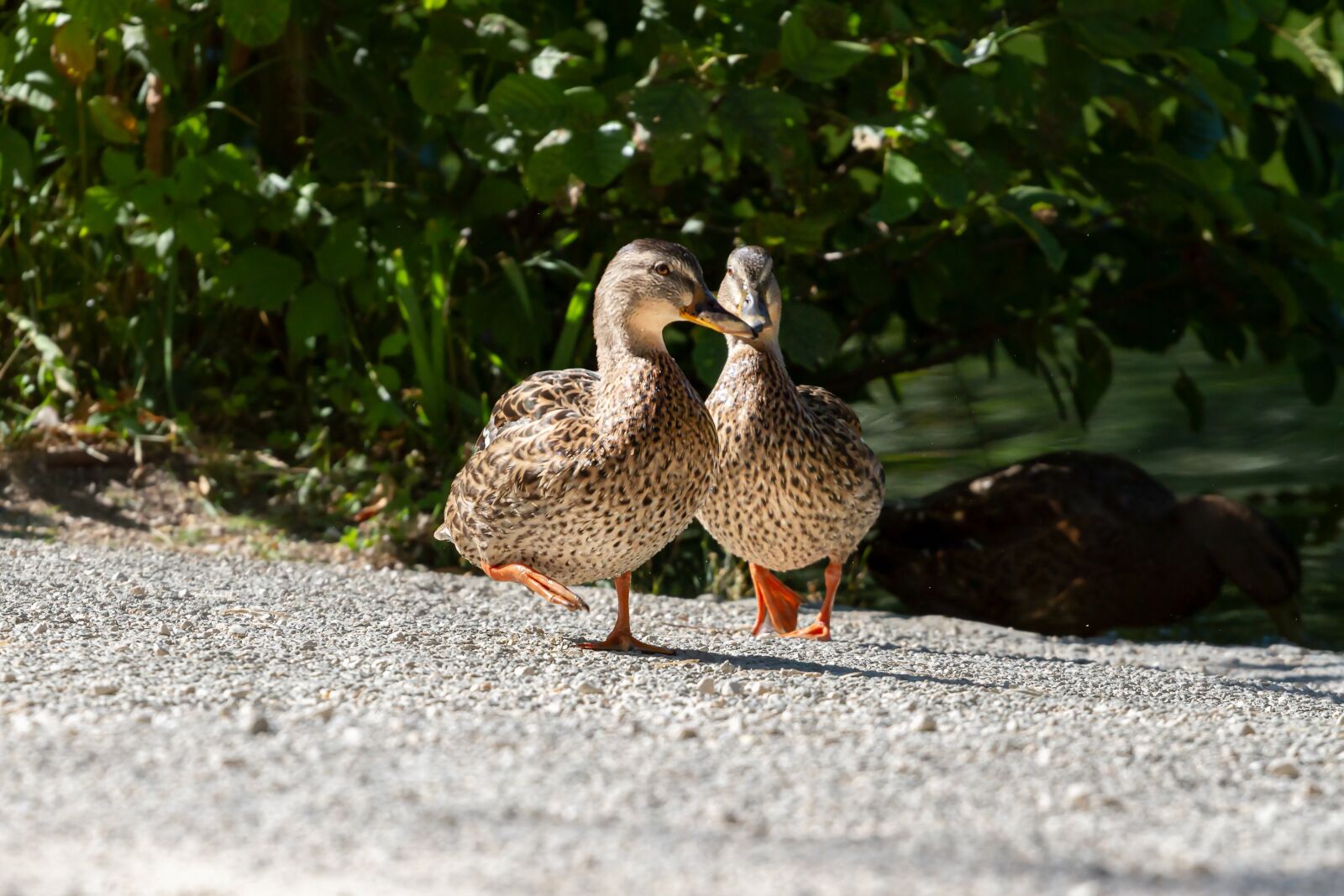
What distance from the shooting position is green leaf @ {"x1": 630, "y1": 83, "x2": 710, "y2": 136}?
187 inches

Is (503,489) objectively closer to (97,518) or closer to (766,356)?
(766,356)

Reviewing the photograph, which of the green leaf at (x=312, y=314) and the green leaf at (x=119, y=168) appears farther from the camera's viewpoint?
the green leaf at (x=119, y=168)

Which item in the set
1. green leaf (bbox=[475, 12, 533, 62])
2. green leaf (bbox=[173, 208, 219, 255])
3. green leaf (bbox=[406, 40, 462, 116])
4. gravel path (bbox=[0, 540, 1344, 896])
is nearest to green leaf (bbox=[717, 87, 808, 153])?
green leaf (bbox=[475, 12, 533, 62])

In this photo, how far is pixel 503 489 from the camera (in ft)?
13.2

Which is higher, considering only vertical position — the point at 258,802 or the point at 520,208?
the point at 258,802

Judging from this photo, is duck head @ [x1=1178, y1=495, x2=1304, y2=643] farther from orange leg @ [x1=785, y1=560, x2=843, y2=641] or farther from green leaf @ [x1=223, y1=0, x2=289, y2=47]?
green leaf @ [x1=223, y1=0, x2=289, y2=47]

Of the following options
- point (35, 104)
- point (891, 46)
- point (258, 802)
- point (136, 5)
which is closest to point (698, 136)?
point (891, 46)

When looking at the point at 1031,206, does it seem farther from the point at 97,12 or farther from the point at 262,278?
the point at 97,12

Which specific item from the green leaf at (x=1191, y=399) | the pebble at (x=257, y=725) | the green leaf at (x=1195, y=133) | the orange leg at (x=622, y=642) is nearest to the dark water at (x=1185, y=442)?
the green leaf at (x=1191, y=399)

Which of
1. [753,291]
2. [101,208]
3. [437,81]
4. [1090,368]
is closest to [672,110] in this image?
[753,291]

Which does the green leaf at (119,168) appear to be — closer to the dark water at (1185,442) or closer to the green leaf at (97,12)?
the green leaf at (97,12)

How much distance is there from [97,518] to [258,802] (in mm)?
4081

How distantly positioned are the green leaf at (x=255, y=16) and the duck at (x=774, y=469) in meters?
1.65

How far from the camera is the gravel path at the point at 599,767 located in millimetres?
2098
